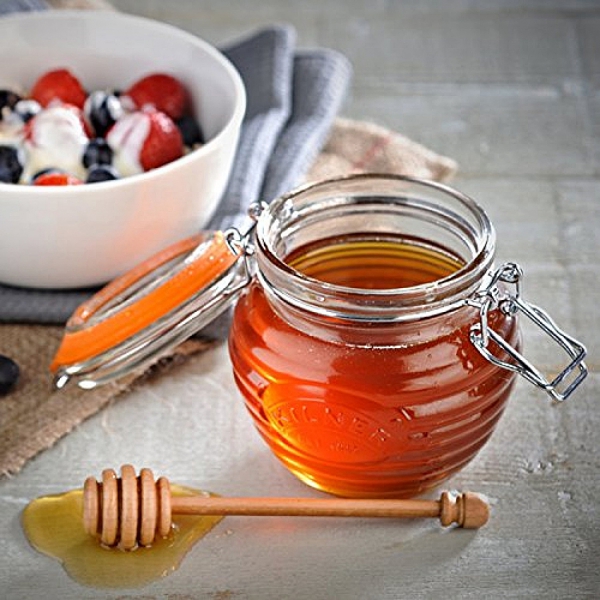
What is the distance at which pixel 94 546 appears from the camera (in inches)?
33.9

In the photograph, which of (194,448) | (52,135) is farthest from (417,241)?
(52,135)

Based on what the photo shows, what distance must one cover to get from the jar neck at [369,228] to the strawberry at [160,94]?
0.32 metres

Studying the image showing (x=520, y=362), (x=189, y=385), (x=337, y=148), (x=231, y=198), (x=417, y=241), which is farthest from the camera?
(x=337, y=148)

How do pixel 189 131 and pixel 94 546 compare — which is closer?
pixel 94 546

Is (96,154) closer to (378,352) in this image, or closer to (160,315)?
(160,315)

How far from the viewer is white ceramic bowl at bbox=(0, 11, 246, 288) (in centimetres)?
103

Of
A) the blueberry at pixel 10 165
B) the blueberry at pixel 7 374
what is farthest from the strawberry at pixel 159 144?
the blueberry at pixel 7 374

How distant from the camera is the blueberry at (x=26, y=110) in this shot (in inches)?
45.4

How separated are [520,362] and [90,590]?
303 millimetres

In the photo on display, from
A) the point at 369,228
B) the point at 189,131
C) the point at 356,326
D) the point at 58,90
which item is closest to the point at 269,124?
the point at 189,131

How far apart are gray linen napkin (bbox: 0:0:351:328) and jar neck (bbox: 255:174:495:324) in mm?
248

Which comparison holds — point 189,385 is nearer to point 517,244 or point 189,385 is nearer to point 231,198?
point 231,198

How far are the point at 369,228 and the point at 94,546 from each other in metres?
0.29

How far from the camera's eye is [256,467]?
0.94 metres
